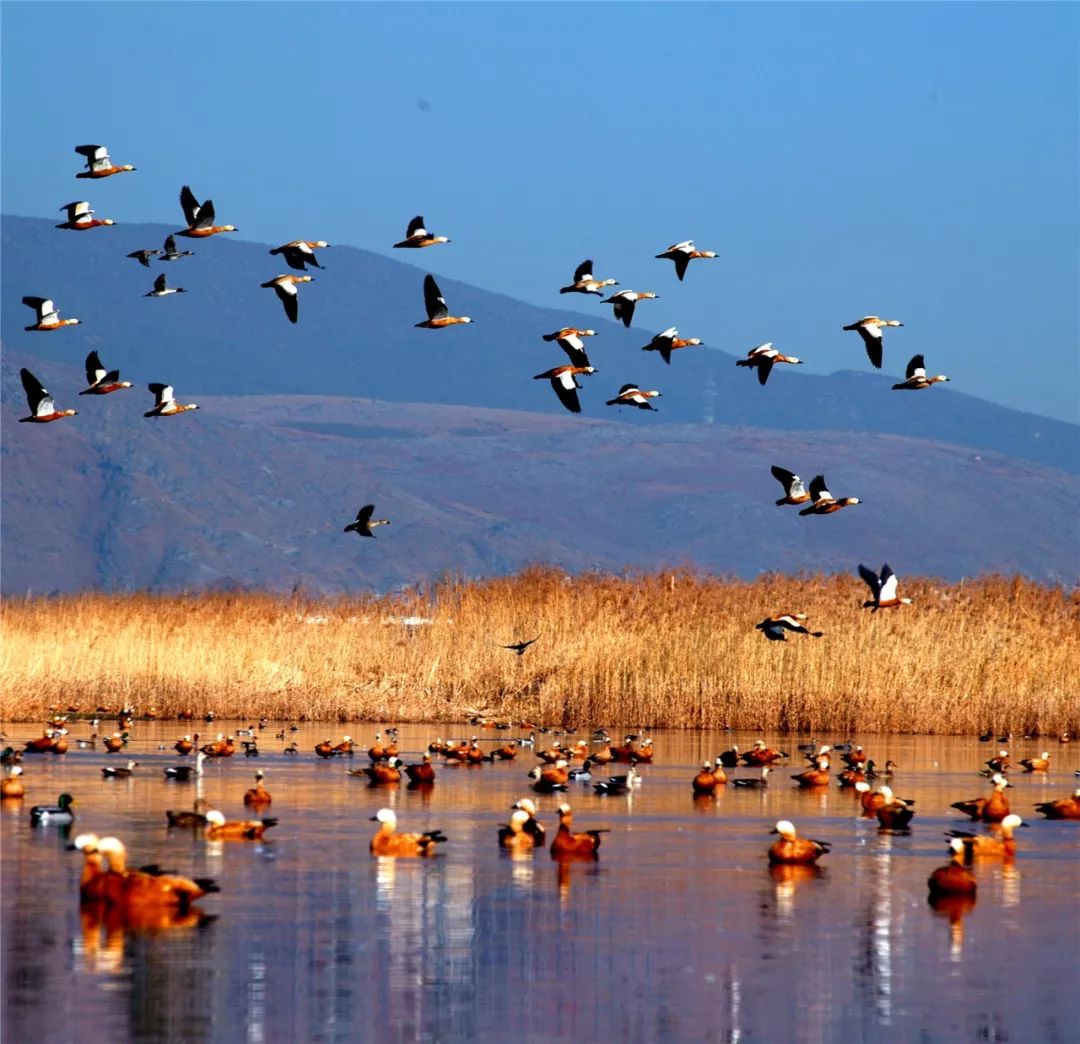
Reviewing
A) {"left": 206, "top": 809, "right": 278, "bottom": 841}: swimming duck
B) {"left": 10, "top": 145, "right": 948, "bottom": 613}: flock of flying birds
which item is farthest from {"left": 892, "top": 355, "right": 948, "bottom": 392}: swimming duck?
{"left": 206, "top": 809, "right": 278, "bottom": 841}: swimming duck

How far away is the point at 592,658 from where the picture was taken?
129 feet

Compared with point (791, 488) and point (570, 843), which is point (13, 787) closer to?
point (570, 843)

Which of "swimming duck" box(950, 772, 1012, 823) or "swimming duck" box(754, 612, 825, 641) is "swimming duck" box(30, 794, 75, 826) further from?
"swimming duck" box(754, 612, 825, 641)

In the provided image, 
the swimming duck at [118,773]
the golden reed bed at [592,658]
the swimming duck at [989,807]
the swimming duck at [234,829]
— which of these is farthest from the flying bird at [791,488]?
the golden reed bed at [592,658]

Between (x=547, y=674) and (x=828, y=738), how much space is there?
5554 millimetres

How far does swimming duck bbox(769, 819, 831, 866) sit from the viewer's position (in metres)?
21.2

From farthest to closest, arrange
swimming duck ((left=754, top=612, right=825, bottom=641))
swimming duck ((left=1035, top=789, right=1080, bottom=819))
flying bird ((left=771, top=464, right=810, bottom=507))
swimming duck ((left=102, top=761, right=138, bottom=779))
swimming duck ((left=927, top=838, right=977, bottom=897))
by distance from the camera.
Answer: swimming duck ((left=754, top=612, right=825, bottom=641)) → swimming duck ((left=102, top=761, right=138, bottom=779)) → flying bird ((left=771, top=464, right=810, bottom=507)) → swimming duck ((left=1035, top=789, right=1080, bottom=819)) → swimming duck ((left=927, top=838, right=977, bottom=897))

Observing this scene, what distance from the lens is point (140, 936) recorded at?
54.7 feet

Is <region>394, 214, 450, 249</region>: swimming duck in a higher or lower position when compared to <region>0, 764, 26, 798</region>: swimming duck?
higher

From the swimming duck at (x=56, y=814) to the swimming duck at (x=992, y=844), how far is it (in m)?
8.73

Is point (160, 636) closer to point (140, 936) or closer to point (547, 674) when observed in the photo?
point (547, 674)

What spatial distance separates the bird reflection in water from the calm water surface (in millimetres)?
52

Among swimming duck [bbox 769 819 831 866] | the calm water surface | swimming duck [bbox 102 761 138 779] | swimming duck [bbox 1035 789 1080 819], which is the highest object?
swimming duck [bbox 102 761 138 779]

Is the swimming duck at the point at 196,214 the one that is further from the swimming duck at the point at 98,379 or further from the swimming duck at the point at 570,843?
the swimming duck at the point at 570,843
